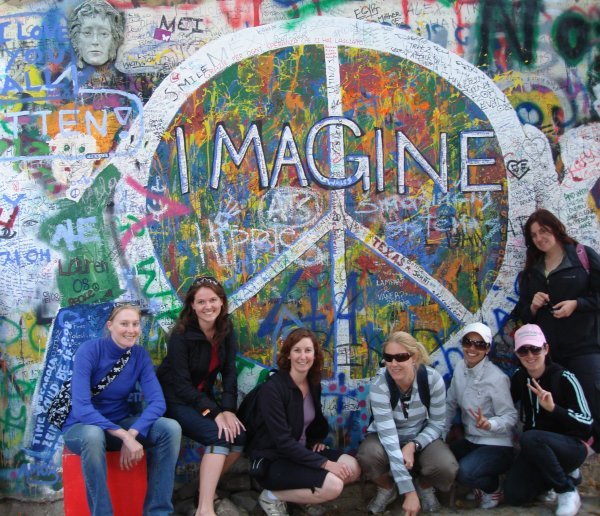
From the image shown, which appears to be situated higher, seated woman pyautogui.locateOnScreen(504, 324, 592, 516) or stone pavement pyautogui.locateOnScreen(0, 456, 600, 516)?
seated woman pyautogui.locateOnScreen(504, 324, 592, 516)

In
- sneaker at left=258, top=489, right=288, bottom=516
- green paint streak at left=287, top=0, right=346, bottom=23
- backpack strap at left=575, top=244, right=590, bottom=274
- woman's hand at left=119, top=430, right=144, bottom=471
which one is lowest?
sneaker at left=258, top=489, right=288, bottom=516

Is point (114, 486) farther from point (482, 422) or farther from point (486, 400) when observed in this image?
point (486, 400)

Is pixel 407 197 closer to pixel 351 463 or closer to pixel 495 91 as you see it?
pixel 495 91

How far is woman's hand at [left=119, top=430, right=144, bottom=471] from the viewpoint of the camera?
4.30 m

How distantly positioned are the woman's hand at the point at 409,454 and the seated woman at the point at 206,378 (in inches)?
42.1

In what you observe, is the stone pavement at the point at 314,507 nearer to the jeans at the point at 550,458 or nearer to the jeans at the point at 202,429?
the jeans at the point at 550,458

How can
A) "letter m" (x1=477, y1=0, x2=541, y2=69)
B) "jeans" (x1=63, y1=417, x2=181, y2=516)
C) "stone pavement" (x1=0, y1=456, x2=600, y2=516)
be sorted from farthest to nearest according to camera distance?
"letter m" (x1=477, y1=0, x2=541, y2=69) < "stone pavement" (x1=0, y1=456, x2=600, y2=516) < "jeans" (x1=63, y1=417, x2=181, y2=516)

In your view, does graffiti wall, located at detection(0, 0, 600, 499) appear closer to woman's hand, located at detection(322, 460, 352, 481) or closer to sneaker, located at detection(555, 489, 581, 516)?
woman's hand, located at detection(322, 460, 352, 481)

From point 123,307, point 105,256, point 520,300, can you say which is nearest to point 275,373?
point 123,307

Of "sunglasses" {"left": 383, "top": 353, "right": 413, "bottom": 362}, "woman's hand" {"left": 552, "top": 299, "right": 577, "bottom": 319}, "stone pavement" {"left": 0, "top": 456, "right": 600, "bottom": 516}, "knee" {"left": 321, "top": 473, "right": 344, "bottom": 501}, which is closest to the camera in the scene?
"knee" {"left": 321, "top": 473, "right": 344, "bottom": 501}

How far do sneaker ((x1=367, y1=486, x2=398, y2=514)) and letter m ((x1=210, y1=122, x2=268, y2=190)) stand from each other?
2363mm

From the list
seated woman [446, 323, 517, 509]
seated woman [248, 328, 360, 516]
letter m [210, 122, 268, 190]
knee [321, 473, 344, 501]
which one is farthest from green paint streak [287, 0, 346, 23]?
knee [321, 473, 344, 501]

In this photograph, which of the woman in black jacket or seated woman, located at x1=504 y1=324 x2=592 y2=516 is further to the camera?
the woman in black jacket

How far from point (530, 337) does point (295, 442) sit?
165 centimetres
